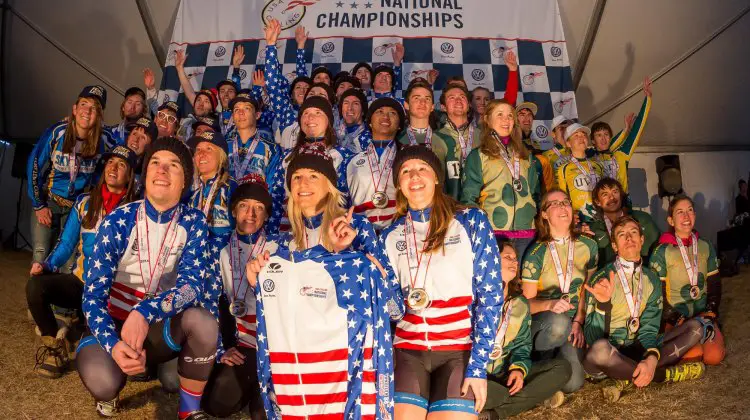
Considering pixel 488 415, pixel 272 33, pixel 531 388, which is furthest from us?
pixel 272 33

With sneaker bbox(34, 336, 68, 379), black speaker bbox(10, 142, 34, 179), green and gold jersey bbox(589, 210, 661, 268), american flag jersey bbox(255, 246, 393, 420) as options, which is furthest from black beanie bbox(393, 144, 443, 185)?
black speaker bbox(10, 142, 34, 179)

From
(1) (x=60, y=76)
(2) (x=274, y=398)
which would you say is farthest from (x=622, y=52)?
(1) (x=60, y=76)

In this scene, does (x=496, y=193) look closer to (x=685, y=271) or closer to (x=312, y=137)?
(x=312, y=137)

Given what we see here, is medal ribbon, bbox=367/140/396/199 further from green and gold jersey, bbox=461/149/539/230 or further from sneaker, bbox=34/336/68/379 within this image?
sneaker, bbox=34/336/68/379

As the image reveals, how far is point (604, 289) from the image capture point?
3764 mm

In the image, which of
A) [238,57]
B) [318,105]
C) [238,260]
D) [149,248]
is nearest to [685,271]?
[318,105]

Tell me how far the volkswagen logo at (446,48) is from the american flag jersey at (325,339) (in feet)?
14.7

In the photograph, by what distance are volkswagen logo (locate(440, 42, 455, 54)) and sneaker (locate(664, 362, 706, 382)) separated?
3990 mm

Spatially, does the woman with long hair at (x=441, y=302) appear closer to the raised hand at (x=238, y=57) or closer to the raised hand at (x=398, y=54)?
the raised hand at (x=398, y=54)

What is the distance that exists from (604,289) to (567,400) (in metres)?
0.72

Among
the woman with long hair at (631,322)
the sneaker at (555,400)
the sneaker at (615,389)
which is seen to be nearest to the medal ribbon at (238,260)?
the sneaker at (555,400)

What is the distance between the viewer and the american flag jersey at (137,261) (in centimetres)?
285

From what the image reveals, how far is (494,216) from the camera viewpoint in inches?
160

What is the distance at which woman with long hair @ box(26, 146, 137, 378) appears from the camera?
12.0ft
